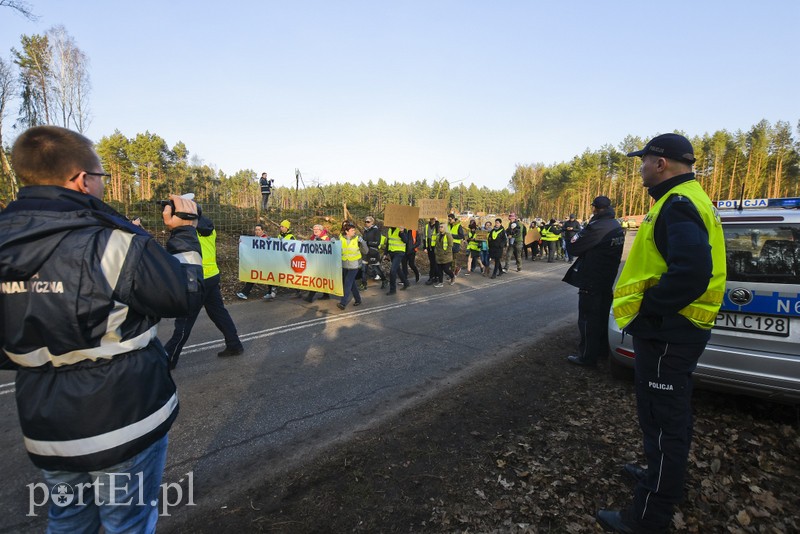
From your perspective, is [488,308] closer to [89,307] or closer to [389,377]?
[389,377]

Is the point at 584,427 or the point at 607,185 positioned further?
the point at 607,185

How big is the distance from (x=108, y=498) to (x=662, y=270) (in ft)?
9.84

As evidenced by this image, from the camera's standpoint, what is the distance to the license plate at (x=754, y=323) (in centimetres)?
327

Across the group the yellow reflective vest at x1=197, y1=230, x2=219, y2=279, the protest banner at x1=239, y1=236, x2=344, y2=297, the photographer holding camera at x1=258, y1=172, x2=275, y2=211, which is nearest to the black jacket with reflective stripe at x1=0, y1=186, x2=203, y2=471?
the yellow reflective vest at x1=197, y1=230, x2=219, y2=279

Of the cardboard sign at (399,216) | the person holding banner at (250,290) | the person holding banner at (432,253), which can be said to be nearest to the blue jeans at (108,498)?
the person holding banner at (250,290)

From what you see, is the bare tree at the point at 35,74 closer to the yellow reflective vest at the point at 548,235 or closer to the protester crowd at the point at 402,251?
the protester crowd at the point at 402,251

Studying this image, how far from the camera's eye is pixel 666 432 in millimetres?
2391

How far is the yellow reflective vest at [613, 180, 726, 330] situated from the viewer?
2350mm

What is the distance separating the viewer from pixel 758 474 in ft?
9.71

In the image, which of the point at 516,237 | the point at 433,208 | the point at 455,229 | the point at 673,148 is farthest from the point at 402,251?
the point at 673,148

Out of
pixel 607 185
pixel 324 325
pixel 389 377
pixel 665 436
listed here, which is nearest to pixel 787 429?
pixel 665 436

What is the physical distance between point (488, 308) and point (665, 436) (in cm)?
650

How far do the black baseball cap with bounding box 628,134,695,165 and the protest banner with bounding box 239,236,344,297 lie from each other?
7.19 metres

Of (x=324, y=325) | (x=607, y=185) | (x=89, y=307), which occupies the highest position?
(x=607, y=185)
